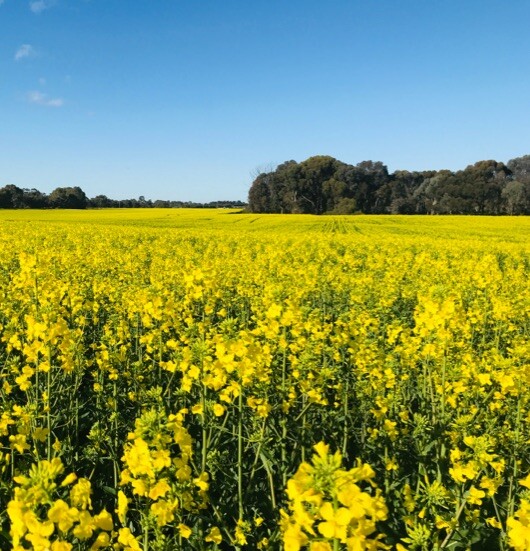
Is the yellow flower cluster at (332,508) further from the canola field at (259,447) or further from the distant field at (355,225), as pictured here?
the distant field at (355,225)

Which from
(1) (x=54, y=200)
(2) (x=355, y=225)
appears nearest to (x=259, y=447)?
(2) (x=355, y=225)

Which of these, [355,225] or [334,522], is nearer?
[334,522]

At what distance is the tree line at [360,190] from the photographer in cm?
7450

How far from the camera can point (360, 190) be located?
82000 mm

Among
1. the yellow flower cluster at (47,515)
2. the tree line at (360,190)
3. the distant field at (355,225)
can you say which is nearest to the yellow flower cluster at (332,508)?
the yellow flower cluster at (47,515)

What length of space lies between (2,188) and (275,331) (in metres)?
79.0

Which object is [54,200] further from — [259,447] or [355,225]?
[259,447]

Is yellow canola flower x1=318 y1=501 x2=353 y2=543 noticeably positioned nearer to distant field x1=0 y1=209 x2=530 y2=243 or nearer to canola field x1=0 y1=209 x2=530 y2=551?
canola field x1=0 y1=209 x2=530 y2=551

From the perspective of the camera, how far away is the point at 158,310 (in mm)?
4656

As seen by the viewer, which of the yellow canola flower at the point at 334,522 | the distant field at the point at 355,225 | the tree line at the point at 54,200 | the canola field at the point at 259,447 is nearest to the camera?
the yellow canola flower at the point at 334,522

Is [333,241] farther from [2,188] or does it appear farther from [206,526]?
[2,188]

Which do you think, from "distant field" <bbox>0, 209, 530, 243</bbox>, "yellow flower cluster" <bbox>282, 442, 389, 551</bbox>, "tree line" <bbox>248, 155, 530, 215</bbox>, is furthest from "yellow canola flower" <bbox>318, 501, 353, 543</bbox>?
"tree line" <bbox>248, 155, 530, 215</bbox>

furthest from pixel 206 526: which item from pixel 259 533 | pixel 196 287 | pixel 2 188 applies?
pixel 2 188

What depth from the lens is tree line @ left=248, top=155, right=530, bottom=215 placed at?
74500 mm
